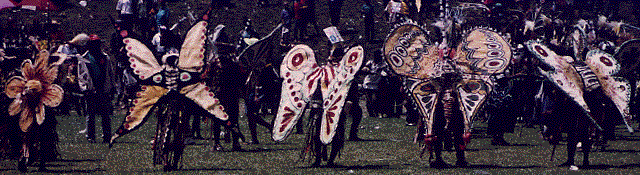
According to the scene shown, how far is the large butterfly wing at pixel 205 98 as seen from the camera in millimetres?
10383

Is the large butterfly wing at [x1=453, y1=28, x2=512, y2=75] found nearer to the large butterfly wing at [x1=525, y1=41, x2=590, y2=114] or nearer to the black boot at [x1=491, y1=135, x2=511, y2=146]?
the large butterfly wing at [x1=525, y1=41, x2=590, y2=114]

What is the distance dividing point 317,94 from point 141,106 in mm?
2170

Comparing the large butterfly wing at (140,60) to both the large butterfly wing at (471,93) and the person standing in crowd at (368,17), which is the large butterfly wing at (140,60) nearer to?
the large butterfly wing at (471,93)

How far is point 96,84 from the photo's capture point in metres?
14.9

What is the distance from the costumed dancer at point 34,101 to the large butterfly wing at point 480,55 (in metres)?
4.96

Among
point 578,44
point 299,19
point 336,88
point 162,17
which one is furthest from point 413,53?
point 299,19

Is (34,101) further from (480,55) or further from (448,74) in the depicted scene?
(480,55)

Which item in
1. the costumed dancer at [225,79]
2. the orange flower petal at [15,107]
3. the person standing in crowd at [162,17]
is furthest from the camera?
the person standing in crowd at [162,17]

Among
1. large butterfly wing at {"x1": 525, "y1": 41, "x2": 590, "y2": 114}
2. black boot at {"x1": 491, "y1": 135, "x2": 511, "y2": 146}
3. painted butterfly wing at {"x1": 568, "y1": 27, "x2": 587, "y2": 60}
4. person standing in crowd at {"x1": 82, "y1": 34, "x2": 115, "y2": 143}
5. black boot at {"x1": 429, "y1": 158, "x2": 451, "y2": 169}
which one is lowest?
black boot at {"x1": 491, "y1": 135, "x2": 511, "y2": 146}

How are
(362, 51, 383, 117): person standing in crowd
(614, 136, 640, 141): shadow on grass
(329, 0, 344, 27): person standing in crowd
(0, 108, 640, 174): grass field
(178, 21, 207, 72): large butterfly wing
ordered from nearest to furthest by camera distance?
(178, 21, 207, 72): large butterfly wing, (0, 108, 640, 174): grass field, (614, 136, 640, 141): shadow on grass, (362, 51, 383, 117): person standing in crowd, (329, 0, 344, 27): person standing in crowd

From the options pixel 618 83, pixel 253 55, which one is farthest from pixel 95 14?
pixel 618 83

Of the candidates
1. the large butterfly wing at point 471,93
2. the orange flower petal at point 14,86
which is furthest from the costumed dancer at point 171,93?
the large butterfly wing at point 471,93

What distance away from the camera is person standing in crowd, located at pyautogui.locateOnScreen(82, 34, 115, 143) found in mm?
14820

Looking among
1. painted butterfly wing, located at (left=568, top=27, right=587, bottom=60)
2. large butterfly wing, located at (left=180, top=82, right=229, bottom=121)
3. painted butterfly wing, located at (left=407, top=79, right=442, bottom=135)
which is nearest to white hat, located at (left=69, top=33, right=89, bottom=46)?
large butterfly wing, located at (left=180, top=82, right=229, bottom=121)
